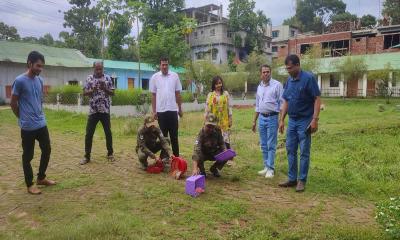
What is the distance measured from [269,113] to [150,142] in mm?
2054

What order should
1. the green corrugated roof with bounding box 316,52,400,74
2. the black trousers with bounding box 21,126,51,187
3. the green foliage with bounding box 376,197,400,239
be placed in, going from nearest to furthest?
the green foliage with bounding box 376,197,400,239 → the black trousers with bounding box 21,126,51,187 → the green corrugated roof with bounding box 316,52,400,74

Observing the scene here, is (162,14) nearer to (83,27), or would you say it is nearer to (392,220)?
(83,27)

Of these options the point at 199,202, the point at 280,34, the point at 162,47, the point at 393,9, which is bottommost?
the point at 199,202

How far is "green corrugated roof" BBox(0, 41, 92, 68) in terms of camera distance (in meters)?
26.3

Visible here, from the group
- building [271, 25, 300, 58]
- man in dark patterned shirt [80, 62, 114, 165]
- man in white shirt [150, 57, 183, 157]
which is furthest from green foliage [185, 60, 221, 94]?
man in white shirt [150, 57, 183, 157]

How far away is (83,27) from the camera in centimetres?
4428

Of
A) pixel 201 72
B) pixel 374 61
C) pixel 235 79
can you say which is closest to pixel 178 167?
pixel 201 72

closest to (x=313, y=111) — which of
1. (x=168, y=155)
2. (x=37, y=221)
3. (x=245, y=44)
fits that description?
(x=168, y=155)

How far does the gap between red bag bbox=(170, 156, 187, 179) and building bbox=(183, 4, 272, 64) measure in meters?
38.0

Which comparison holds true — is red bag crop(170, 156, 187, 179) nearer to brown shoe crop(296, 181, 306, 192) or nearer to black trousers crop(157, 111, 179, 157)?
black trousers crop(157, 111, 179, 157)

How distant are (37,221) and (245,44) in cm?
4439

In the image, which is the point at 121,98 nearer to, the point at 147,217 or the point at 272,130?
the point at 272,130

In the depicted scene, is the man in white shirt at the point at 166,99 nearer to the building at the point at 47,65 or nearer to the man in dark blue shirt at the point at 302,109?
the man in dark blue shirt at the point at 302,109

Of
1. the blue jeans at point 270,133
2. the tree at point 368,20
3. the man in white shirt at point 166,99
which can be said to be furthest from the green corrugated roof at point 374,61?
the man in white shirt at point 166,99
